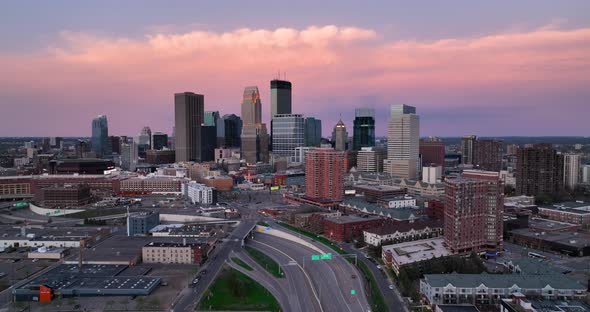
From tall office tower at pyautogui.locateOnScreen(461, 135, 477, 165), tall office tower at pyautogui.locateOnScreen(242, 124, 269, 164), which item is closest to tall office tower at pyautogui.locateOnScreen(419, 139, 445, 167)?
tall office tower at pyautogui.locateOnScreen(461, 135, 477, 165)

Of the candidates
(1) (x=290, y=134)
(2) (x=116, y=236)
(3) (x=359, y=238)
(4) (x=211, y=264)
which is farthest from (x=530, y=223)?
(1) (x=290, y=134)

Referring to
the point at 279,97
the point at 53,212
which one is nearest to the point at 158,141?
the point at 279,97

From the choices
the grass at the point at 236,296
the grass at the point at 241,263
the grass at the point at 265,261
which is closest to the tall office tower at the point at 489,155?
the grass at the point at 265,261

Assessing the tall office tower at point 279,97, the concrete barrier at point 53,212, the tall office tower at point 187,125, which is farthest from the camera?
the tall office tower at point 279,97

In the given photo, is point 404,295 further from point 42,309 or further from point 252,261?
point 42,309

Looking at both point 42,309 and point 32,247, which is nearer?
point 42,309

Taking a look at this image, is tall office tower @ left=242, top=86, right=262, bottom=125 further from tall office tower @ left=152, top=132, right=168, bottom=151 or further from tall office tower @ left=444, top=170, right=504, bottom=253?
tall office tower @ left=444, top=170, right=504, bottom=253

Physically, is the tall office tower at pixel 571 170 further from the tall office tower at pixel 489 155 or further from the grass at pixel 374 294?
the grass at pixel 374 294
